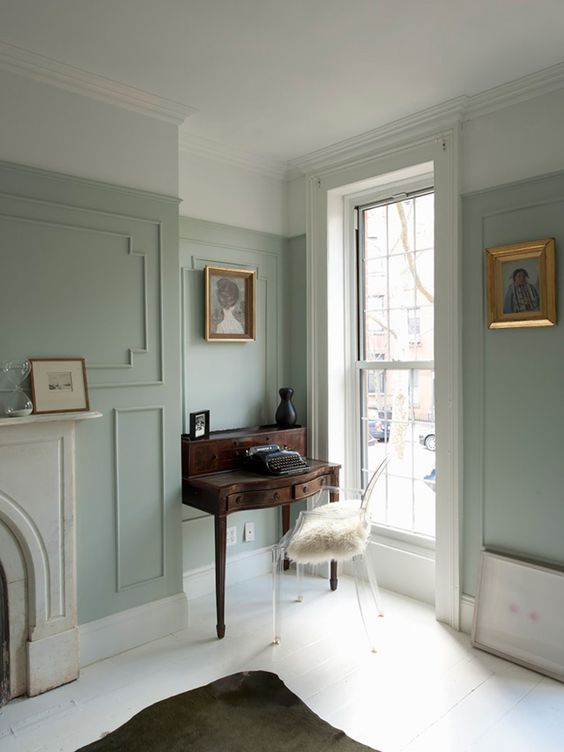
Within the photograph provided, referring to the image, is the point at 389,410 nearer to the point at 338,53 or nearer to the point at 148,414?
the point at 148,414

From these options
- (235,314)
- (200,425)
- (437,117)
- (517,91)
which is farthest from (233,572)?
(517,91)

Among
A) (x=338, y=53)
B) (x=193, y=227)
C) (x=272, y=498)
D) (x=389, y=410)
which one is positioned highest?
(x=338, y=53)

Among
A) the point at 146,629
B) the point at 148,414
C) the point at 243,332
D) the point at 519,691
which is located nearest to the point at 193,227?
the point at 243,332

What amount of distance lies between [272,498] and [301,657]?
77 centimetres

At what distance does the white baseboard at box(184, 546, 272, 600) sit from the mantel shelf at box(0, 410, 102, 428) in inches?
50.8

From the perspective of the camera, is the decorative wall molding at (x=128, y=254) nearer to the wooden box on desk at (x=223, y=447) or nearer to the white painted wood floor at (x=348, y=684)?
the wooden box on desk at (x=223, y=447)

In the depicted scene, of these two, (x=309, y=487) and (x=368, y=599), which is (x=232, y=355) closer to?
(x=309, y=487)

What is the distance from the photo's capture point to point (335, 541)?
8.64ft

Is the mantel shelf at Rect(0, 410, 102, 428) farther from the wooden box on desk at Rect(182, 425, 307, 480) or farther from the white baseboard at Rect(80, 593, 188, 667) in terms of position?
the white baseboard at Rect(80, 593, 188, 667)

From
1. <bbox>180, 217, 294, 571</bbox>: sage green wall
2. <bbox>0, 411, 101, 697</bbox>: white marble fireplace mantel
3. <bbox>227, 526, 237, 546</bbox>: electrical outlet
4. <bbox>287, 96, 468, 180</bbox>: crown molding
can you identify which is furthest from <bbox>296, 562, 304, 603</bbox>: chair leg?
<bbox>287, 96, 468, 180</bbox>: crown molding

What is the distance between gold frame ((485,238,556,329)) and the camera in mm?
2521

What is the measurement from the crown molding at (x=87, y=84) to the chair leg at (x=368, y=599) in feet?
7.99

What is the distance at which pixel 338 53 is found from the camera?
2352 mm

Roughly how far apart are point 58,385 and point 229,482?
3.19 ft
